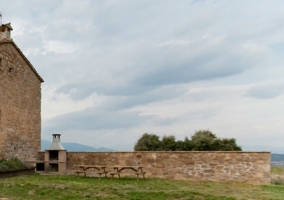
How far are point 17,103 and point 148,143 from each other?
706 inches

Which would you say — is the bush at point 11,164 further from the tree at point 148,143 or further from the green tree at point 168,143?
the green tree at point 168,143

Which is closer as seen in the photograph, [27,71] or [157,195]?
[157,195]

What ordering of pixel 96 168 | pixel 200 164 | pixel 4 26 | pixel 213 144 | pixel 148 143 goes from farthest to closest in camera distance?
pixel 148 143 → pixel 213 144 → pixel 4 26 → pixel 96 168 → pixel 200 164

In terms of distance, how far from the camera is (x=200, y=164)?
1392 cm

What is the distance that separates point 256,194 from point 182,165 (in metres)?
4.46

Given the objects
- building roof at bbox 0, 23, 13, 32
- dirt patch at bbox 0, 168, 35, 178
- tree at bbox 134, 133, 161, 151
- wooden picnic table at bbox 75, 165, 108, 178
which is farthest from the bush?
tree at bbox 134, 133, 161, 151

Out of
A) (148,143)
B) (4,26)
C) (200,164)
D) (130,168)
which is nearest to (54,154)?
(130,168)

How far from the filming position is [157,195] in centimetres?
910

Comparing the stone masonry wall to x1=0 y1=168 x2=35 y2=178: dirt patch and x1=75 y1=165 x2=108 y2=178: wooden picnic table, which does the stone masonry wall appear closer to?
x1=0 y1=168 x2=35 y2=178: dirt patch

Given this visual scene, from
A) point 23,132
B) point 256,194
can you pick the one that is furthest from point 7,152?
point 256,194

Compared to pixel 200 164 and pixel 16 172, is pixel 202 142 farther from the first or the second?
pixel 16 172

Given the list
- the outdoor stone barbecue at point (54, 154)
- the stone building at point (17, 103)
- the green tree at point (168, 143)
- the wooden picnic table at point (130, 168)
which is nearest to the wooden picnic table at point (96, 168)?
the wooden picnic table at point (130, 168)

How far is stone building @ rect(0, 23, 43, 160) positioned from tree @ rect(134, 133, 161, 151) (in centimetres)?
1534

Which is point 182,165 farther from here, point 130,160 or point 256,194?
point 256,194
